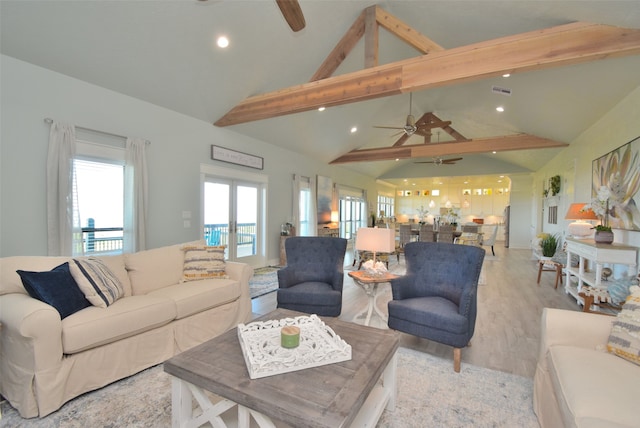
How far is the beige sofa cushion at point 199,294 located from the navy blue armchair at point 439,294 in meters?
1.62

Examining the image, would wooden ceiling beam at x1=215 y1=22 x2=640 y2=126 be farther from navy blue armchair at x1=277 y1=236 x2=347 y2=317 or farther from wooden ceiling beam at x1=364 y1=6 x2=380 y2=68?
navy blue armchair at x1=277 y1=236 x2=347 y2=317

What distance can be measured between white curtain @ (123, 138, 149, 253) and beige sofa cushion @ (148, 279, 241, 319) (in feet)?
5.04

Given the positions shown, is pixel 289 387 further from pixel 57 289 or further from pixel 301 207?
pixel 301 207

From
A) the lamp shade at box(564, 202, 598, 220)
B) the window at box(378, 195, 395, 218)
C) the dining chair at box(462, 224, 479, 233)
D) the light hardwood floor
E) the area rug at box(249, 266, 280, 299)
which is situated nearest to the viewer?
the light hardwood floor

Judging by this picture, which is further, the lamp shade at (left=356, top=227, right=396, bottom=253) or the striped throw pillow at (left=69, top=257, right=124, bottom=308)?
the lamp shade at (left=356, top=227, right=396, bottom=253)

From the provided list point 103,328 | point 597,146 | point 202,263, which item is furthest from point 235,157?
point 597,146

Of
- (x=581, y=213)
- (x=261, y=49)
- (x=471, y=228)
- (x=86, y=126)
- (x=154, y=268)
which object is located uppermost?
(x=261, y=49)

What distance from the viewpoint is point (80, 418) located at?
68.7 inches

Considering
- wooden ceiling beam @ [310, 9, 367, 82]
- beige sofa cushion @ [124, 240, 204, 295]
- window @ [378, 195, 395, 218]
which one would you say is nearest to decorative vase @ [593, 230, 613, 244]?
wooden ceiling beam @ [310, 9, 367, 82]

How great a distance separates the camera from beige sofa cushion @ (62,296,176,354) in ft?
6.15

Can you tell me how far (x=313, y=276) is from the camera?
340 centimetres

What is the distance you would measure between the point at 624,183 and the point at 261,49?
4.81m

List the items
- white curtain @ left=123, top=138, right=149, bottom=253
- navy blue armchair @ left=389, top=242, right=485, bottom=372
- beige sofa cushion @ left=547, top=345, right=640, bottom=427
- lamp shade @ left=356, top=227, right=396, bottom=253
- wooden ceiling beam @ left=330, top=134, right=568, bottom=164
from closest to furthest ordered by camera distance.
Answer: beige sofa cushion @ left=547, top=345, right=640, bottom=427
navy blue armchair @ left=389, top=242, right=485, bottom=372
lamp shade @ left=356, top=227, right=396, bottom=253
white curtain @ left=123, top=138, right=149, bottom=253
wooden ceiling beam @ left=330, top=134, right=568, bottom=164

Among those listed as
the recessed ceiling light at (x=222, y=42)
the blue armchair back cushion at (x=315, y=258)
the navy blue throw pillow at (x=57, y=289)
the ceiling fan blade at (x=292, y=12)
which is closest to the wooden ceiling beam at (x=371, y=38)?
the recessed ceiling light at (x=222, y=42)
